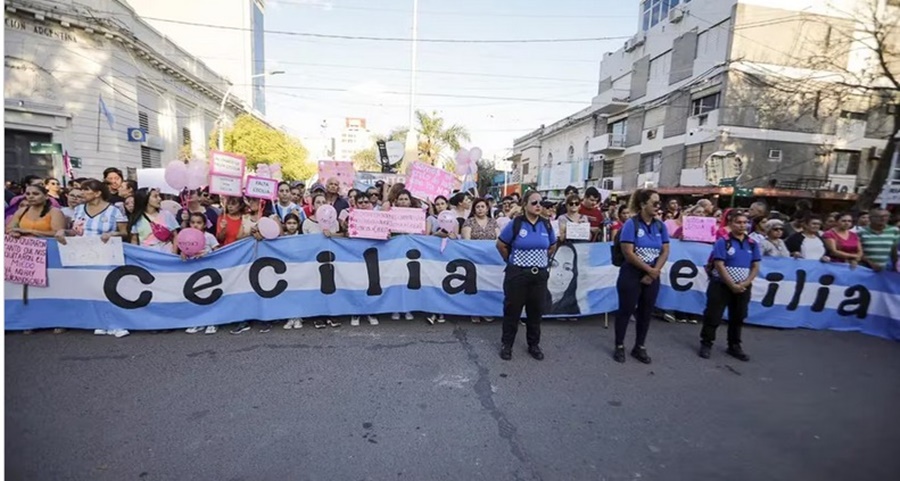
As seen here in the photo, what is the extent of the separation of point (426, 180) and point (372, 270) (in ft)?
5.45

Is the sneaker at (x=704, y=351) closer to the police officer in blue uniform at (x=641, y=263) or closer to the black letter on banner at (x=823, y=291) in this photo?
the police officer in blue uniform at (x=641, y=263)

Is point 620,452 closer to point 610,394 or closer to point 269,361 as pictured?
point 610,394

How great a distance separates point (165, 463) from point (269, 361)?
1566 millimetres

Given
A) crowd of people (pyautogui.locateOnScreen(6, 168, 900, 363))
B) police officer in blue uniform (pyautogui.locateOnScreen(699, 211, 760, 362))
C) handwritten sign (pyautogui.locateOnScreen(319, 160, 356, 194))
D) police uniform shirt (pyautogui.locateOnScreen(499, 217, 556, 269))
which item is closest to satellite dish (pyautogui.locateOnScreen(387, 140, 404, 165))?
handwritten sign (pyautogui.locateOnScreen(319, 160, 356, 194))

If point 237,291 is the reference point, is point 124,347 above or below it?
below

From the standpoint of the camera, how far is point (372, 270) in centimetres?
552

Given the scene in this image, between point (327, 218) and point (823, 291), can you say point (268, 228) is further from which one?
point (823, 291)

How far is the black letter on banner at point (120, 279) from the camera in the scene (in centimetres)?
492

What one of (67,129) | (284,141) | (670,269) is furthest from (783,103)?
(67,129)

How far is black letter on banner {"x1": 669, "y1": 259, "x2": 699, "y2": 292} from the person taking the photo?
6.07m

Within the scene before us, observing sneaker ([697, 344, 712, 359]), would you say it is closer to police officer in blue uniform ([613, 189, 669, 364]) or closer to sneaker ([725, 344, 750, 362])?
sneaker ([725, 344, 750, 362])

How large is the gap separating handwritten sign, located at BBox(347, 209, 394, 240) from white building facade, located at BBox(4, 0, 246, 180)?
15.9 m

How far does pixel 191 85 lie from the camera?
28938 mm

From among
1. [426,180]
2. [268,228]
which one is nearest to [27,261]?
[268,228]
